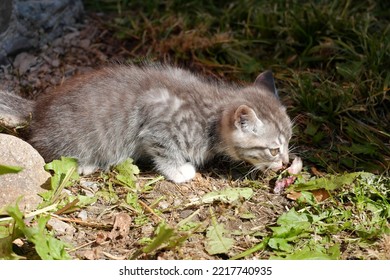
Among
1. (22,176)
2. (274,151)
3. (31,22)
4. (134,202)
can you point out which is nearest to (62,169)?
(22,176)

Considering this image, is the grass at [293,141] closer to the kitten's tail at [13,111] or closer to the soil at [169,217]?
the soil at [169,217]

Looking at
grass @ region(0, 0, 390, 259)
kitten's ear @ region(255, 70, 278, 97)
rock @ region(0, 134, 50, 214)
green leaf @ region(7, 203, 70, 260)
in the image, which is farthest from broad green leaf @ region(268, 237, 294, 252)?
rock @ region(0, 134, 50, 214)

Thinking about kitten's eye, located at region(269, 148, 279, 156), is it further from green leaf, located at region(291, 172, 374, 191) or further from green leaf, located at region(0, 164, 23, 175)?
green leaf, located at region(0, 164, 23, 175)

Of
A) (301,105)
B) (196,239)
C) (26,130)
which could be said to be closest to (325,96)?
(301,105)

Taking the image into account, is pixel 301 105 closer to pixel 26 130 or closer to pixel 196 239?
pixel 196 239

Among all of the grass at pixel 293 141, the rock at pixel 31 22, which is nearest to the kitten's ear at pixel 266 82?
the grass at pixel 293 141

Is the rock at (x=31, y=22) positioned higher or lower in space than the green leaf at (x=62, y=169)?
higher
